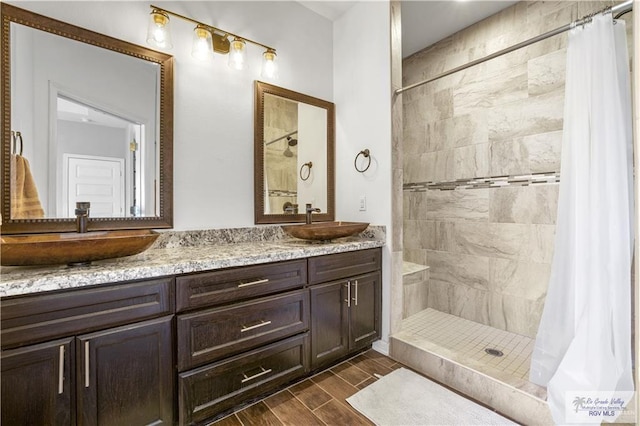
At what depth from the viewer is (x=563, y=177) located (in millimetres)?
1554

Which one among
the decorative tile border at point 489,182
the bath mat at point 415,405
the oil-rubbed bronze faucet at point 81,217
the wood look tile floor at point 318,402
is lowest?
the bath mat at point 415,405

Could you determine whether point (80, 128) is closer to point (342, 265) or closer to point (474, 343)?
point (342, 265)

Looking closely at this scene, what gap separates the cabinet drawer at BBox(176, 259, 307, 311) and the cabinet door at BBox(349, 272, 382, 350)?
0.48 metres

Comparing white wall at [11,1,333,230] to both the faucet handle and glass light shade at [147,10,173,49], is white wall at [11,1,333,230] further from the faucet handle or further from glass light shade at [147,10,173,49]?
the faucet handle

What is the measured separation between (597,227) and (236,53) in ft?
7.73

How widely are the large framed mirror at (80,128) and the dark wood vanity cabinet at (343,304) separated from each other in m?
1.04

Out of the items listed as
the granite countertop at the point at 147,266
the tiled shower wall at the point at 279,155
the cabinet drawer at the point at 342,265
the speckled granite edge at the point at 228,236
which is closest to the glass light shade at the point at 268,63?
the tiled shower wall at the point at 279,155

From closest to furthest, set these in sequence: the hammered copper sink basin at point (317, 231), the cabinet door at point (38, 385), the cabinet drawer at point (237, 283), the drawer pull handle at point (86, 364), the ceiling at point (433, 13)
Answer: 1. the cabinet door at point (38, 385)
2. the drawer pull handle at point (86, 364)
3. the cabinet drawer at point (237, 283)
4. the hammered copper sink basin at point (317, 231)
5. the ceiling at point (433, 13)


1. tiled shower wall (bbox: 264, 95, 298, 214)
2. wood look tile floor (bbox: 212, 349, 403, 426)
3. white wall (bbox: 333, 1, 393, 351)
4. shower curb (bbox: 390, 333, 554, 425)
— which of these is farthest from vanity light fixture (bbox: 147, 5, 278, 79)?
shower curb (bbox: 390, 333, 554, 425)

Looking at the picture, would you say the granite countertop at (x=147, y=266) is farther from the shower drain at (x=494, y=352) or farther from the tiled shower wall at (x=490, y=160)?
the tiled shower wall at (x=490, y=160)

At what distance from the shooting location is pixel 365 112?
2387 millimetres

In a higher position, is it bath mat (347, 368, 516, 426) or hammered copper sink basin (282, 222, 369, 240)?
hammered copper sink basin (282, 222, 369, 240)

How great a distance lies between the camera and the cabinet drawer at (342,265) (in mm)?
1817

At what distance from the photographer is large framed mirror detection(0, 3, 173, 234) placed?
4.65 feet
